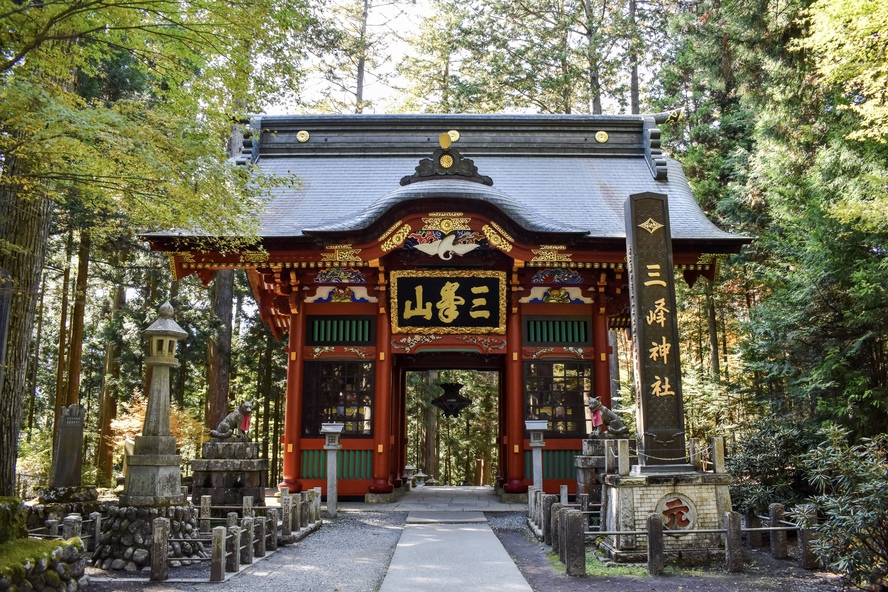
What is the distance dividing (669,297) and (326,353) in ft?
22.3

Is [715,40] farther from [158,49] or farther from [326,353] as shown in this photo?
[158,49]

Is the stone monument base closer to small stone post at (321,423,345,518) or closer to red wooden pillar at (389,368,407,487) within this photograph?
small stone post at (321,423,345,518)

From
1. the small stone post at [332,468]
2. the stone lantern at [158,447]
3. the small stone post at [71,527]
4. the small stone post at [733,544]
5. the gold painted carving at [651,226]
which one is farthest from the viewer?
the small stone post at [332,468]

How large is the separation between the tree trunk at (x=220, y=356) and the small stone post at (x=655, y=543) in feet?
41.6

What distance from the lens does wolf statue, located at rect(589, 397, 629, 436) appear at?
9.20 m

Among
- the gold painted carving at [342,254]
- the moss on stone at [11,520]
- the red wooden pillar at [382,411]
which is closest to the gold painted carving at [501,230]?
the gold painted carving at [342,254]

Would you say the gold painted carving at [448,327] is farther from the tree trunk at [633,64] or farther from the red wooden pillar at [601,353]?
the tree trunk at [633,64]

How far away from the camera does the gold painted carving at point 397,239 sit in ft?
37.3

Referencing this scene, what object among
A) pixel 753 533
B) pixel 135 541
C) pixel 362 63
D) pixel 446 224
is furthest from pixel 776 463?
pixel 362 63

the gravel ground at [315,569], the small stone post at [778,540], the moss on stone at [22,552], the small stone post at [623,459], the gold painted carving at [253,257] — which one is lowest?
the gravel ground at [315,569]

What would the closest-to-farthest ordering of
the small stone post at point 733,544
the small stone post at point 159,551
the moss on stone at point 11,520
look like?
1. the moss on stone at point 11,520
2. the small stone post at point 159,551
3. the small stone post at point 733,544

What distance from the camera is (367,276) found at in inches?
492

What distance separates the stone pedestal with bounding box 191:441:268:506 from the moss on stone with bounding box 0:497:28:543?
4.22 m

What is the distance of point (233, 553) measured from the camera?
6.43 m
